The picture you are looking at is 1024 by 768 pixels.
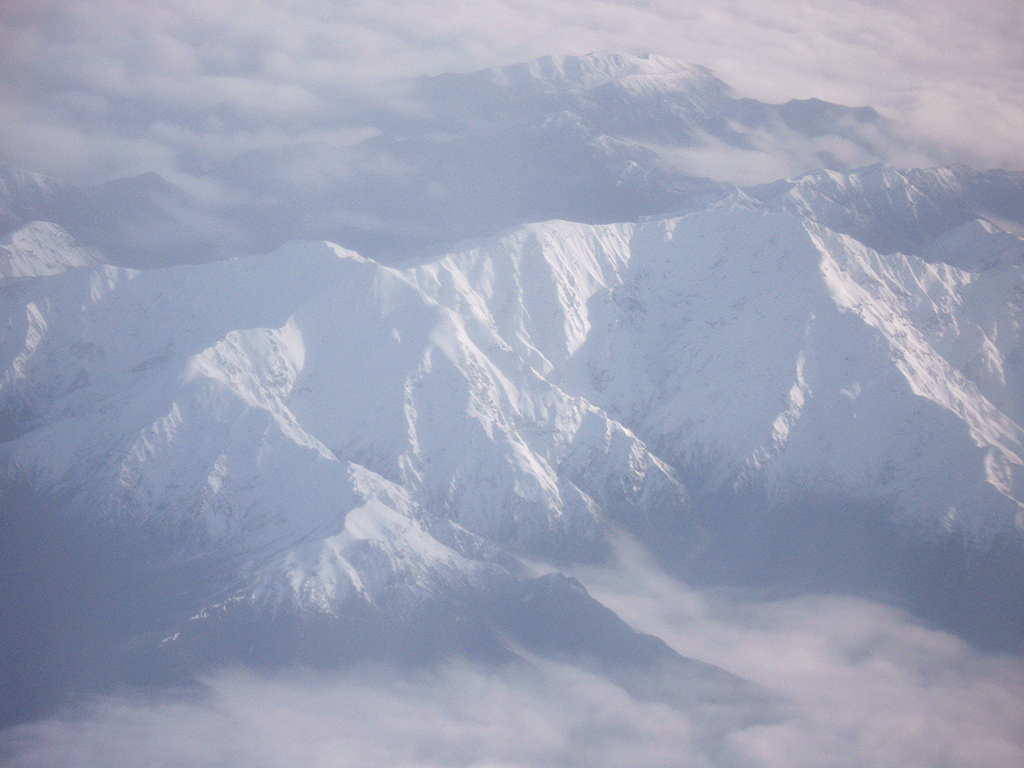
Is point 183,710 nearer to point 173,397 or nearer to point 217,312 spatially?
point 173,397

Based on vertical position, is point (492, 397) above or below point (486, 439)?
above

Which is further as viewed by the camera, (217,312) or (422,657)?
(217,312)

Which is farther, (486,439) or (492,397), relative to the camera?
(492,397)

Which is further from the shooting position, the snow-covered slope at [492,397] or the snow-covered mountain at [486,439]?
the snow-covered slope at [492,397]

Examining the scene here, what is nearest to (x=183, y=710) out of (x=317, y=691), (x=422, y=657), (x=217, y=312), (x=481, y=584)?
(x=317, y=691)

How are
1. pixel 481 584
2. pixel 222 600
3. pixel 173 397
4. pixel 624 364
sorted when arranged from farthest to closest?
pixel 624 364
pixel 173 397
pixel 481 584
pixel 222 600

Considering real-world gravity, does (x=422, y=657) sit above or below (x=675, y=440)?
below

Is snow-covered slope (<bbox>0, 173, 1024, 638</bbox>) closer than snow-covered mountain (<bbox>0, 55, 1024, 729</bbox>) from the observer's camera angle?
No

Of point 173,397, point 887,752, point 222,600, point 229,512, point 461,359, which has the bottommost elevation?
point 887,752
